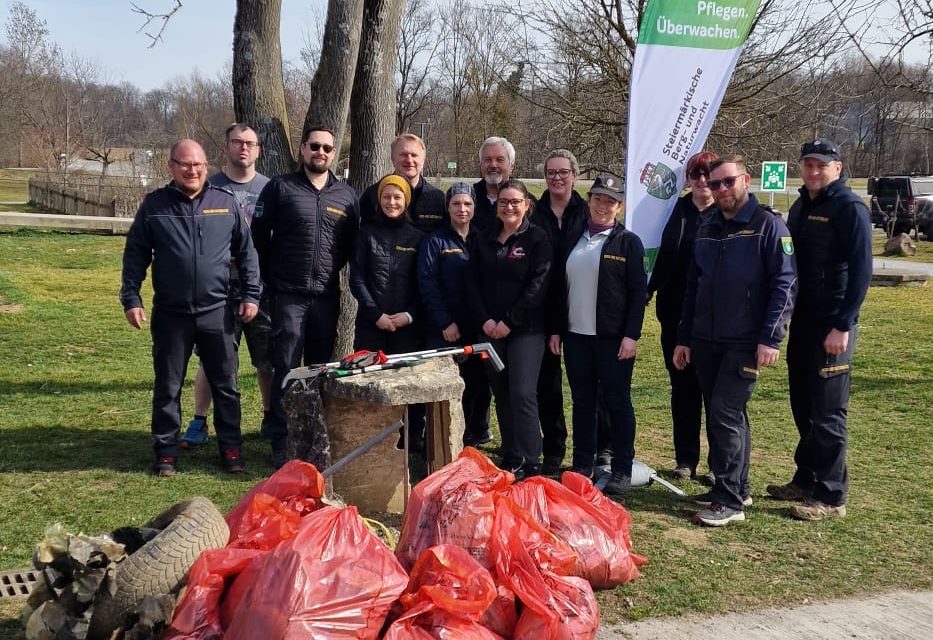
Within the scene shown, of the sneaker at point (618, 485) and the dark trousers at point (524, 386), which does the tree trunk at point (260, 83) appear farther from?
the sneaker at point (618, 485)

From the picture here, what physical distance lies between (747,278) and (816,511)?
1.40 meters

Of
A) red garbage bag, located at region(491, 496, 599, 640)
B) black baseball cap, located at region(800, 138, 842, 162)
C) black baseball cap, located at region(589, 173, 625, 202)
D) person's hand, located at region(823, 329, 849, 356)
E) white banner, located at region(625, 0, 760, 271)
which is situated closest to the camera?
red garbage bag, located at region(491, 496, 599, 640)

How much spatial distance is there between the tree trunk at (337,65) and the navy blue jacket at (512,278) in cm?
201

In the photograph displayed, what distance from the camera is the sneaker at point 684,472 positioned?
5666 millimetres

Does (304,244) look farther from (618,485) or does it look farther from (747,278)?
(747,278)

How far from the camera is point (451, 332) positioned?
5.39 meters

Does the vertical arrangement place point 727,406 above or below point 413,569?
above

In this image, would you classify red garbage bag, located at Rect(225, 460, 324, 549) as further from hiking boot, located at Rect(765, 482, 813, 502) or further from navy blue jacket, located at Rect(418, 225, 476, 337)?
hiking boot, located at Rect(765, 482, 813, 502)

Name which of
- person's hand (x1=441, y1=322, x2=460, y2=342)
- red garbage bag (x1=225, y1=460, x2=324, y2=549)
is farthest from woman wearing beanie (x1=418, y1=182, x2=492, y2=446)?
red garbage bag (x1=225, y1=460, x2=324, y2=549)

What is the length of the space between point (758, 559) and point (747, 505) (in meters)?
0.80

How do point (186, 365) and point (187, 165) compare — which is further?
point (186, 365)

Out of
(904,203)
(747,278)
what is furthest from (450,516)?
(904,203)

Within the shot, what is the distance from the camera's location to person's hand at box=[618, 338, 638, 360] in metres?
5.06

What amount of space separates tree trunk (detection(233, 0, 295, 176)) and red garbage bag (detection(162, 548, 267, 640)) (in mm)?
4006
